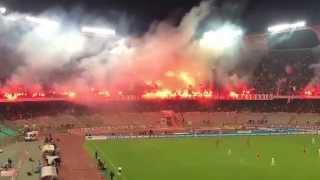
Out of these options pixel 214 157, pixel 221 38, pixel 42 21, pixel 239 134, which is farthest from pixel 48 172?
pixel 221 38

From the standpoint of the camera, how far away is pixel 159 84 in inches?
3740

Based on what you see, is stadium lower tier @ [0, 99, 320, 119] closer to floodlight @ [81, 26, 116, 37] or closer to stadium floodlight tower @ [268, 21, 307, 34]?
floodlight @ [81, 26, 116, 37]

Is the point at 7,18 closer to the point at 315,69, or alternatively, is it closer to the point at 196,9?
the point at 196,9

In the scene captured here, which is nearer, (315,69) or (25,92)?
(25,92)

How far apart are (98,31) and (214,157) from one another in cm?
3742

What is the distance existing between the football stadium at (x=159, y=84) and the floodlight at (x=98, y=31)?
8.9 inches

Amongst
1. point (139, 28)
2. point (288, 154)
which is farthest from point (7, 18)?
point (288, 154)

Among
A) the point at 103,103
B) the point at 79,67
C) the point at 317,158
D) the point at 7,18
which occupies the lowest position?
the point at 317,158

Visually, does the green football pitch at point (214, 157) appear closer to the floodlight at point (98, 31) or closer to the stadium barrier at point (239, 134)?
the stadium barrier at point (239, 134)

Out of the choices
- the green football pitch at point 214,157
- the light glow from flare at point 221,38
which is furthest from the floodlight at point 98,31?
the green football pitch at point 214,157

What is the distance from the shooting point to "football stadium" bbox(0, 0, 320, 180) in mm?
66938

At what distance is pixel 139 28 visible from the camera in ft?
310

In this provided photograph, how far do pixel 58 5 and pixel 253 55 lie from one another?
117 ft

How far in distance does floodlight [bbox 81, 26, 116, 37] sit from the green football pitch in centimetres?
2212
